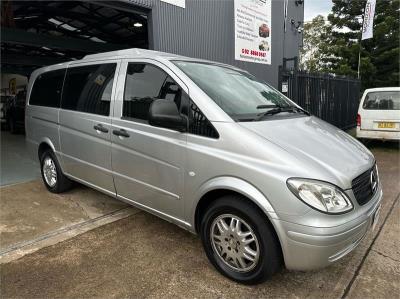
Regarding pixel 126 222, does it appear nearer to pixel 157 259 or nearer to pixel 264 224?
pixel 157 259

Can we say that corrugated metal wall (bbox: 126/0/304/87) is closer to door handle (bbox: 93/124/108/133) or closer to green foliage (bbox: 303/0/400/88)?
door handle (bbox: 93/124/108/133)

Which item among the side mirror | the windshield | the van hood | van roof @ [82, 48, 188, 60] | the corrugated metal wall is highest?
the corrugated metal wall

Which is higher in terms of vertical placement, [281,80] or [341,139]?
[281,80]

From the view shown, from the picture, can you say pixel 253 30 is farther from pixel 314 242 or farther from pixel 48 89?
pixel 314 242

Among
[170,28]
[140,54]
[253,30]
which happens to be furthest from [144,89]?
[253,30]

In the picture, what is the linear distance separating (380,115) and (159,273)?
24.6 feet

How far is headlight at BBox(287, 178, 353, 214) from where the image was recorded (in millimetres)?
2396

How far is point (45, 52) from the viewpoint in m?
15.9

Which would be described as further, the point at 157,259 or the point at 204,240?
the point at 157,259

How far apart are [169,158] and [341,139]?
5.25ft

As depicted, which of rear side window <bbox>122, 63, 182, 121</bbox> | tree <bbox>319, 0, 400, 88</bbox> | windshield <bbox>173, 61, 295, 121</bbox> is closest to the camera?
windshield <bbox>173, 61, 295, 121</bbox>

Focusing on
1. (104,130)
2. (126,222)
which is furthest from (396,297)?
(104,130)

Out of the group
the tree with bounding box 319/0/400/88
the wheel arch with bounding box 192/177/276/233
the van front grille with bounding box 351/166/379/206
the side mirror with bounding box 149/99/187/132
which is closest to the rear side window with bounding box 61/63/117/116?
the side mirror with bounding box 149/99/187/132

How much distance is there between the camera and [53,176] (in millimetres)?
5051
